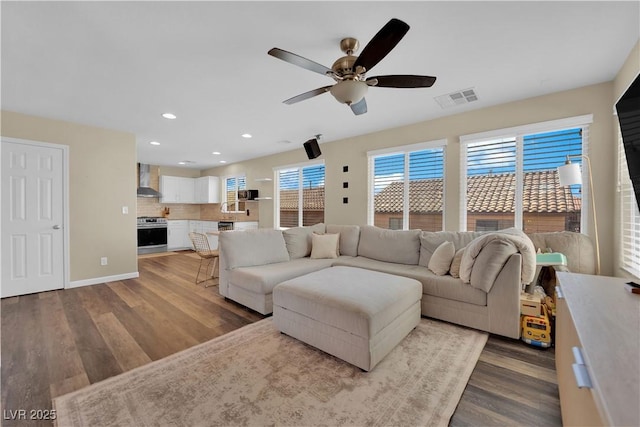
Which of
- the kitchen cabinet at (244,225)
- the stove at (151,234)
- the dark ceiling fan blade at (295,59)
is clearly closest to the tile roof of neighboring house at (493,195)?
the dark ceiling fan blade at (295,59)

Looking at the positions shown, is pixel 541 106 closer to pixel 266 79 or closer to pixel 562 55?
pixel 562 55

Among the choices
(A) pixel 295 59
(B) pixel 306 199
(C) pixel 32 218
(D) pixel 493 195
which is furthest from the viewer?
(B) pixel 306 199

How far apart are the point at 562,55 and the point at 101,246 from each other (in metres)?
6.38

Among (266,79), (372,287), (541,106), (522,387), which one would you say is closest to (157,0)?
(266,79)

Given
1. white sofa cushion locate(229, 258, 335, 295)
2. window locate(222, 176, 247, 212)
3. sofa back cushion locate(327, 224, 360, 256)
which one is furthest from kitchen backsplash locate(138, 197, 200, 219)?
sofa back cushion locate(327, 224, 360, 256)

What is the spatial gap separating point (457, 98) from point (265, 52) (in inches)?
92.1

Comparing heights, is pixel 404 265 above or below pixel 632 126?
below

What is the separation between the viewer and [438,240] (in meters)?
3.29

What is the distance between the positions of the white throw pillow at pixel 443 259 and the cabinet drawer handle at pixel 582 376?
220 centimetres

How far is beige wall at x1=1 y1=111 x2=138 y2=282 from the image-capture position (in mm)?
3817

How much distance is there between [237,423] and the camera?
1.42 metres

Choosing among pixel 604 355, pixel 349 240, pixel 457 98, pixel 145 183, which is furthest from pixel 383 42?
pixel 145 183

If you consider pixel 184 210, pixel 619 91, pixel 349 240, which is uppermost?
pixel 619 91

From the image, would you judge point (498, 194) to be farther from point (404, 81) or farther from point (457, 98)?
point (404, 81)
